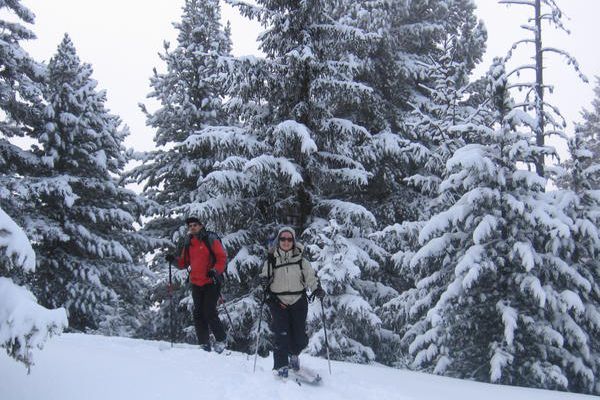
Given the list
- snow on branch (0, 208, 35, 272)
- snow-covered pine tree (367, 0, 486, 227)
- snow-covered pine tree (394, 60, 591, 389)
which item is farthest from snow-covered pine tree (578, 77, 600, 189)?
snow on branch (0, 208, 35, 272)

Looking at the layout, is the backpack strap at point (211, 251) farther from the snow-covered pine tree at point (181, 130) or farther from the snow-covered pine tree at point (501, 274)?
the snow-covered pine tree at point (181, 130)

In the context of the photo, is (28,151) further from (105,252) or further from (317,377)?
(317,377)

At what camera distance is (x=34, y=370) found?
5.88m

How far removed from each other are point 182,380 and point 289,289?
2.04m

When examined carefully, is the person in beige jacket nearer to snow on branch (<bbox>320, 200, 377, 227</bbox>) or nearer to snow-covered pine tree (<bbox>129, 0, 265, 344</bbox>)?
snow on branch (<bbox>320, 200, 377, 227</bbox>)

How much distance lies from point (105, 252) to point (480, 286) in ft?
38.4

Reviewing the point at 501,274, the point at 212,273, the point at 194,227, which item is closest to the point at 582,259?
the point at 501,274

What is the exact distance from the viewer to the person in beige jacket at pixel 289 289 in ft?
26.2

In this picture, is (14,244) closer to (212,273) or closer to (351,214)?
(212,273)

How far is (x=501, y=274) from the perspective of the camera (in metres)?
9.94

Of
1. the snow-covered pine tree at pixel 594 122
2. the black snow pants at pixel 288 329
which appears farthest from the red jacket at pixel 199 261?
the snow-covered pine tree at pixel 594 122

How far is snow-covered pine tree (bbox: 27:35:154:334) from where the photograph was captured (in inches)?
634

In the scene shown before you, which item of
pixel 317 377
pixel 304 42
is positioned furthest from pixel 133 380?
pixel 304 42

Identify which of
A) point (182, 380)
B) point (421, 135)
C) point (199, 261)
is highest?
point (421, 135)
